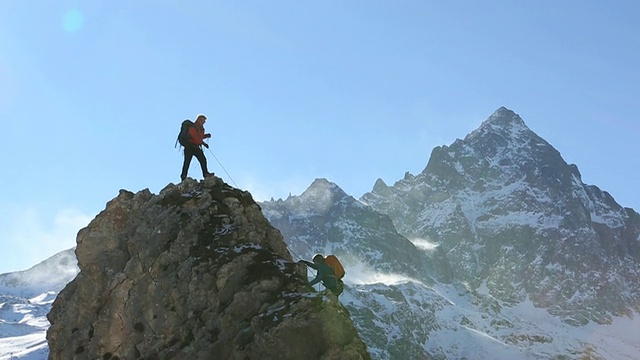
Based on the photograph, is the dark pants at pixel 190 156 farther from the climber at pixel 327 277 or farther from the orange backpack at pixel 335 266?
the climber at pixel 327 277

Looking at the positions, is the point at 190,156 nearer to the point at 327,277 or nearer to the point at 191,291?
the point at 191,291

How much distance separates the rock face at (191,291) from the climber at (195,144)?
8.26 feet

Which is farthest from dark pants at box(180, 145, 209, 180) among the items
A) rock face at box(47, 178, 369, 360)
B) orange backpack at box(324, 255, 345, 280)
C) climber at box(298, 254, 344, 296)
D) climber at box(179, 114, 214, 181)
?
climber at box(298, 254, 344, 296)

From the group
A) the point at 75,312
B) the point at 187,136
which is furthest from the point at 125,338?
the point at 187,136

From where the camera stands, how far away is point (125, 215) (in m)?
25.8

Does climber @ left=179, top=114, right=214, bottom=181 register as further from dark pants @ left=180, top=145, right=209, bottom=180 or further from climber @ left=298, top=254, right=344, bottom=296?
climber @ left=298, top=254, right=344, bottom=296

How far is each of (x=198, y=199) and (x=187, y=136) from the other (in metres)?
4.57

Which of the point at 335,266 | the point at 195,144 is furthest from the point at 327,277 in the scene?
the point at 195,144

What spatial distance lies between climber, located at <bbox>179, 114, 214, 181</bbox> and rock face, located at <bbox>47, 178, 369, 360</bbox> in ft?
8.26

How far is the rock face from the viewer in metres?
18.1

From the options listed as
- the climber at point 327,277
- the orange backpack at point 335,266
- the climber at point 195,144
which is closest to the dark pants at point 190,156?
the climber at point 195,144

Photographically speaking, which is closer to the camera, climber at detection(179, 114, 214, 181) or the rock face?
the rock face

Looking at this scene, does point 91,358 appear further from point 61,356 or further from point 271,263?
point 271,263

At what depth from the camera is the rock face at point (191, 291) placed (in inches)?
714
